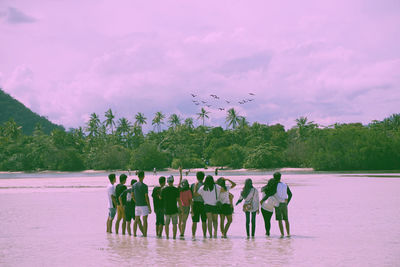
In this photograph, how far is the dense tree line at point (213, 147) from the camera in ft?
343

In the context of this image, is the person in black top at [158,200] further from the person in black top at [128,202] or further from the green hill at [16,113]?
the green hill at [16,113]

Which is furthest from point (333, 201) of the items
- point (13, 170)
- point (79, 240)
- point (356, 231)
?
point (13, 170)

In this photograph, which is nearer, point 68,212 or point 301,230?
point 301,230

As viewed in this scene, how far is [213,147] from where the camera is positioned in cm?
13062

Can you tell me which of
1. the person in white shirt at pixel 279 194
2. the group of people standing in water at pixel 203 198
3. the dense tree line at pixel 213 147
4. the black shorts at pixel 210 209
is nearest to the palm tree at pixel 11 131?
the dense tree line at pixel 213 147

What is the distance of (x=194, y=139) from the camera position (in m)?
137

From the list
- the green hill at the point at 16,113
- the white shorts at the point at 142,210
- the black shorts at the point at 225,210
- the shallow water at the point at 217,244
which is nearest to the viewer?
the shallow water at the point at 217,244

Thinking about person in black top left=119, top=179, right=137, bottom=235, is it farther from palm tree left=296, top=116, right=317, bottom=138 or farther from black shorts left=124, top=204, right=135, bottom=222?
palm tree left=296, top=116, right=317, bottom=138

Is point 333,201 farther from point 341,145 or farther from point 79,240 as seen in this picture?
point 341,145

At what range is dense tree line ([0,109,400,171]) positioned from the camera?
343ft

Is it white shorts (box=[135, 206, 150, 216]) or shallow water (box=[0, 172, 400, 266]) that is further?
white shorts (box=[135, 206, 150, 216])

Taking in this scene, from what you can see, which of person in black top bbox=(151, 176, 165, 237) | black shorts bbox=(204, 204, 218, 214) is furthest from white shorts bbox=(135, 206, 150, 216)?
black shorts bbox=(204, 204, 218, 214)

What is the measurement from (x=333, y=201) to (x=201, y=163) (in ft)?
333

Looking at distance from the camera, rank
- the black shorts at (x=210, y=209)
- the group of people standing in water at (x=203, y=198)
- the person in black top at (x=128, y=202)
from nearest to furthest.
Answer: the group of people standing in water at (x=203, y=198)
the black shorts at (x=210, y=209)
the person in black top at (x=128, y=202)
